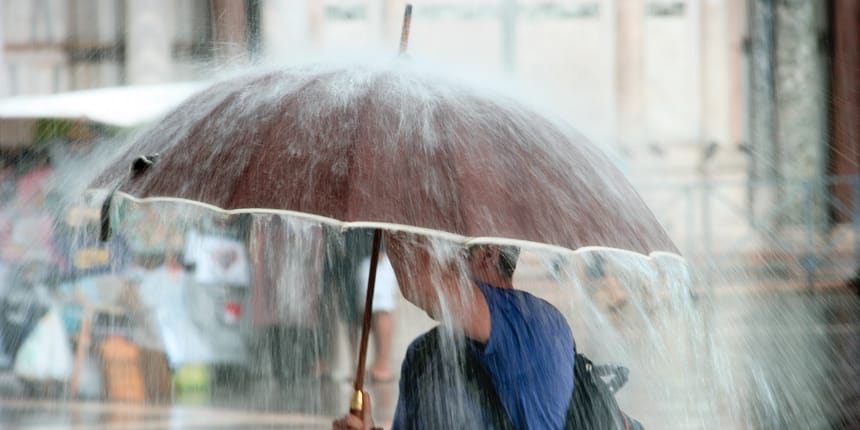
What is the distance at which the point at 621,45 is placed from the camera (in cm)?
1436

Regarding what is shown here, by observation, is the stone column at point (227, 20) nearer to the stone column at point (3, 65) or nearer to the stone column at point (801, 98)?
the stone column at point (3, 65)

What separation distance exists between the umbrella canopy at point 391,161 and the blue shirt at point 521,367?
234 mm

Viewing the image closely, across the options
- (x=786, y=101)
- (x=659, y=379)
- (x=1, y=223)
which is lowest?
(x=659, y=379)

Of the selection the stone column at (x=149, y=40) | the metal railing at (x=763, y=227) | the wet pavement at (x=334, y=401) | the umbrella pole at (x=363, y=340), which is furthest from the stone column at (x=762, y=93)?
the umbrella pole at (x=363, y=340)

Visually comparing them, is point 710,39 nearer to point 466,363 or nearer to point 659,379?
point 659,379

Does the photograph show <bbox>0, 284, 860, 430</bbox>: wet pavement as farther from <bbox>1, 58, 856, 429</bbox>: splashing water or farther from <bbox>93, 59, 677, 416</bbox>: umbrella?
<bbox>93, 59, 677, 416</bbox>: umbrella

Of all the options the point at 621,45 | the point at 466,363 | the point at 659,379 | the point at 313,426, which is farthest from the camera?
the point at 621,45

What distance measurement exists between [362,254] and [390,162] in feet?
19.1

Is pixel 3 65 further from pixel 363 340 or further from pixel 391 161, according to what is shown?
pixel 391 161

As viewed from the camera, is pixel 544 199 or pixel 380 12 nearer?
pixel 544 199

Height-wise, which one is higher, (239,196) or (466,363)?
(239,196)

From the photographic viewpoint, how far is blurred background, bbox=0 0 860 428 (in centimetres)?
1325

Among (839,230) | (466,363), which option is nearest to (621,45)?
(839,230)

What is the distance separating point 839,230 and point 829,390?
676 centimetres
